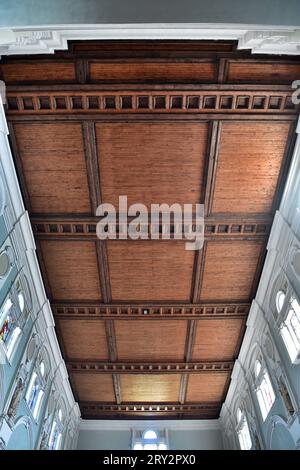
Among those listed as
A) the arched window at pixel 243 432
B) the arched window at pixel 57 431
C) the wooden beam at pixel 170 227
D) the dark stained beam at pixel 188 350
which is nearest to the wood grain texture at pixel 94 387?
the arched window at pixel 57 431

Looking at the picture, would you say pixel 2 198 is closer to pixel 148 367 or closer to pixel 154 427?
pixel 148 367

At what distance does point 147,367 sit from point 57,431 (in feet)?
16.7

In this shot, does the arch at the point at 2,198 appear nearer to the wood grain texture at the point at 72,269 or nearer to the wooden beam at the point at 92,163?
the wooden beam at the point at 92,163

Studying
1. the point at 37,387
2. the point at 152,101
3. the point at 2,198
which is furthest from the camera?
the point at 37,387

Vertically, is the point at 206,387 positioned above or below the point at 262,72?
above

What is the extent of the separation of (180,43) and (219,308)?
Result: 988cm

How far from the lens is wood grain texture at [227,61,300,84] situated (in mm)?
9016

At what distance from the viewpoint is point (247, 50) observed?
8.77 m

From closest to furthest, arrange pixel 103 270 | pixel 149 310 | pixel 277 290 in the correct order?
pixel 277 290 < pixel 103 270 < pixel 149 310

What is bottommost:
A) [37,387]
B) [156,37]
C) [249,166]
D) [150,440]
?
[37,387]

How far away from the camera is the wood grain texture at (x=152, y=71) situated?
9.03 m

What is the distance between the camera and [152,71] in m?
9.17

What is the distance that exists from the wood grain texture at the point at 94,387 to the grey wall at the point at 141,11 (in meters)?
16.2

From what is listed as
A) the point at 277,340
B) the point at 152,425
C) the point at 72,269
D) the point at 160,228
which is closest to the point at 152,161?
the point at 160,228
